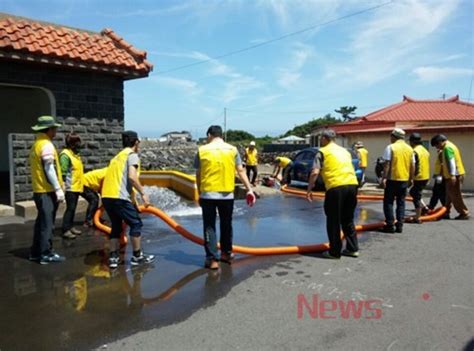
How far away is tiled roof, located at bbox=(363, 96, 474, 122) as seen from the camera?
26734mm

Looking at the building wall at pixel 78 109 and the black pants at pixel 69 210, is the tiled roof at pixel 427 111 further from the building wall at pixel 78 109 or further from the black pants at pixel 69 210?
the black pants at pixel 69 210

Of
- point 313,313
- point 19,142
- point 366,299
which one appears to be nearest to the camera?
point 313,313

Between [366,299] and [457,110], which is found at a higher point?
[457,110]

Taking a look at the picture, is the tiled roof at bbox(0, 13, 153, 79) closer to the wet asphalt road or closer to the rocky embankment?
the wet asphalt road

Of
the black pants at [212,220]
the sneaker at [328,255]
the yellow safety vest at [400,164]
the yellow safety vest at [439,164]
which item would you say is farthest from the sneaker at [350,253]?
the yellow safety vest at [439,164]

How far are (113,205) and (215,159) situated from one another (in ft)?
4.55

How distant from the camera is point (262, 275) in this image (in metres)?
5.18

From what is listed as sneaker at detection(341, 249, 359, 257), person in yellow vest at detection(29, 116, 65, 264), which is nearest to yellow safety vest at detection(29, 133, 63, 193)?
person in yellow vest at detection(29, 116, 65, 264)

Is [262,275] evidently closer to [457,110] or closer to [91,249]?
[91,249]

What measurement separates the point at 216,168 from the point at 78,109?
5.20 metres

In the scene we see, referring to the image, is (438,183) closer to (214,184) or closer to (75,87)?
(214,184)

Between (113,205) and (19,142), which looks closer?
(113,205)

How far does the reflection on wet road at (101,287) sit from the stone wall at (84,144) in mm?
1222

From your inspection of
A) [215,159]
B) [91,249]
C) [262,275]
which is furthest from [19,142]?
[262,275]
